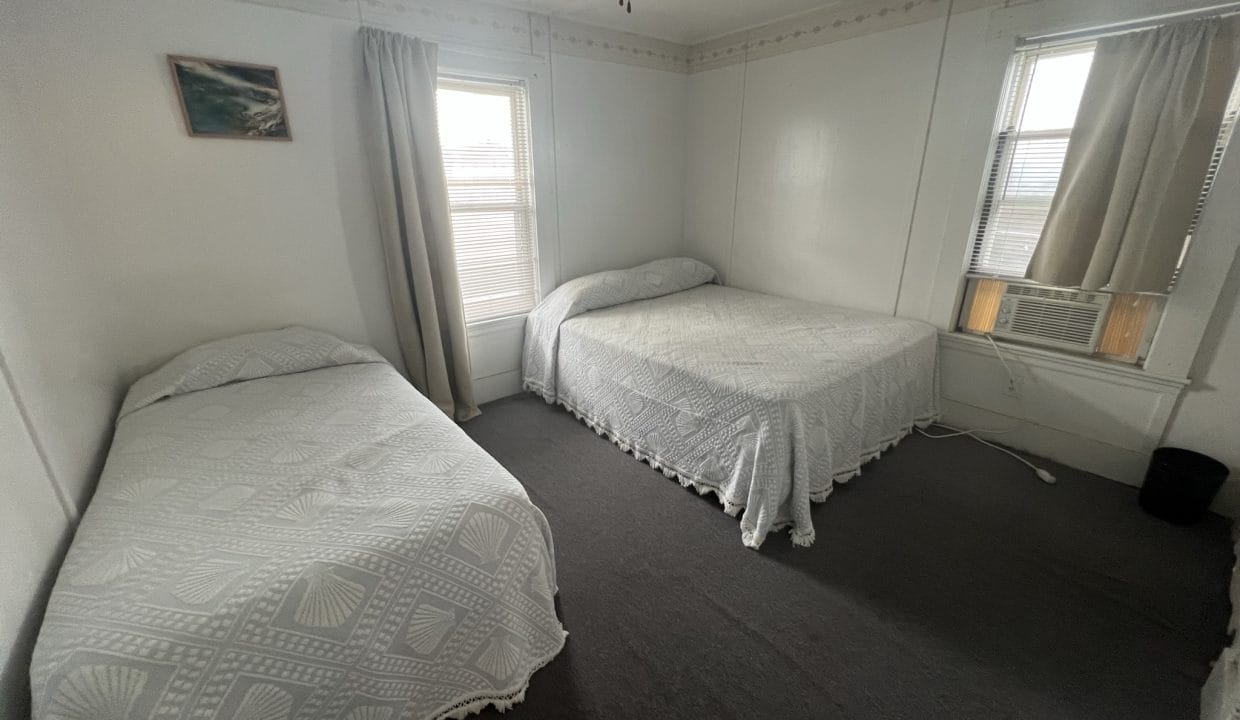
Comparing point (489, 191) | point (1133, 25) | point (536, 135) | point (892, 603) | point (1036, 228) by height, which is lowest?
point (892, 603)

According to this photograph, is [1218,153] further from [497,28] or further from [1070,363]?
[497,28]

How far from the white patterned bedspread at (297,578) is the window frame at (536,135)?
164 cm

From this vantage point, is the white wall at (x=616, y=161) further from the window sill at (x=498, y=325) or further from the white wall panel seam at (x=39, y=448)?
the white wall panel seam at (x=39, y=448)

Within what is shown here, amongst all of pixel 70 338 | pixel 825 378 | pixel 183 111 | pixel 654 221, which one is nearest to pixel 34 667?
pixel 70 338

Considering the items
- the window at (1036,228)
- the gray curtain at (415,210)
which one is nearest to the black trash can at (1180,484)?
the window at (1036,228)

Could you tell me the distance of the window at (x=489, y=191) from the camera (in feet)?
8.87

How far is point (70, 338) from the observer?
1630 millimetres

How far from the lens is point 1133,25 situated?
1948mm

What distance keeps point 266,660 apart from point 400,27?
8.79 feet

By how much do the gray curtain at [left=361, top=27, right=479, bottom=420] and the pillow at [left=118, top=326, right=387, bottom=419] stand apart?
1.26ft

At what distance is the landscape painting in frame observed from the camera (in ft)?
6.36

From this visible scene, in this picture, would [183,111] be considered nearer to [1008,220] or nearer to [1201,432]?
[1008,220]

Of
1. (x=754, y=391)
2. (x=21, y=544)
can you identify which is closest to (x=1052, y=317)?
(x=754, y=391)

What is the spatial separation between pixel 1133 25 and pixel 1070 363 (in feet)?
4.68
